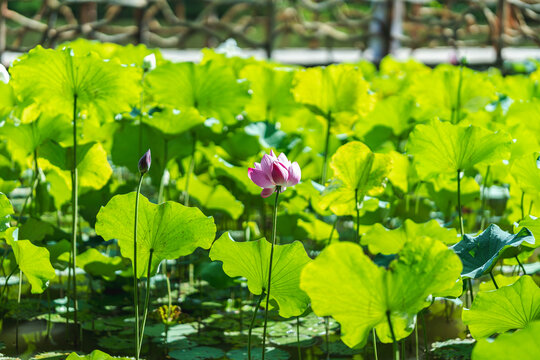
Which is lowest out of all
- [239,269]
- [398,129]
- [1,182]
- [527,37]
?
[239,269]

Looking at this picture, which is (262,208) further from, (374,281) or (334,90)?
(374,281)

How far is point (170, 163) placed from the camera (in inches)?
74.7

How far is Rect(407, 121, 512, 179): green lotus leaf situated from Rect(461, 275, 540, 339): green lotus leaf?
1.08 ft

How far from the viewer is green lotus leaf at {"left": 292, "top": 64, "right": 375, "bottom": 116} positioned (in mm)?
1569

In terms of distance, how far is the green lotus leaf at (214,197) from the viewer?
66.6 inches

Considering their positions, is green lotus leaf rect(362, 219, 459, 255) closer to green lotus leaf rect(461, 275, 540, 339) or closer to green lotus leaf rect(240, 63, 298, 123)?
green lotus leaf rect(461, 275, 540, 339)

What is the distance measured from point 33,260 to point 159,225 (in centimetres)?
22

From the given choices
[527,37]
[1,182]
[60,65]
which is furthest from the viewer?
[527,37]

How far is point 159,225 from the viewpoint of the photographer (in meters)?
1.08

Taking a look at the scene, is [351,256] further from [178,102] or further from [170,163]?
[170,163]

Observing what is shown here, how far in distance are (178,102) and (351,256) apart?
95 cm

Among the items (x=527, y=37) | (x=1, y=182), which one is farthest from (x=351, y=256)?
(x=527, y=37)

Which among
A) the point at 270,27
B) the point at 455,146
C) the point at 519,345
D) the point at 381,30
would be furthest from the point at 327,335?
the point at 381,30

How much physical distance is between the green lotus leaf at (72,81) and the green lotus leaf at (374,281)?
69 centimetres
